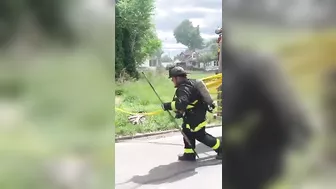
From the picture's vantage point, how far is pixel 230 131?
1788 millimetres

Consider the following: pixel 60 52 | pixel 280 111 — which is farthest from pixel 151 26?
pixel 280 111

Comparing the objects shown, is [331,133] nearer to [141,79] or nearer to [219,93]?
[219,93]

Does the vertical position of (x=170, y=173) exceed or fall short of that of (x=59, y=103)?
it falls short

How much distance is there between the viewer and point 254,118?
1.73 meters

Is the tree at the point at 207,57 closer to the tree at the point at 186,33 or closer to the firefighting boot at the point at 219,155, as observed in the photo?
the tree at the point at 186,33

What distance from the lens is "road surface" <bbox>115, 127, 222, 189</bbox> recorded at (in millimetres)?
2018

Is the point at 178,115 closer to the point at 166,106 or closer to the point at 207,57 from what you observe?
the point at 166,106

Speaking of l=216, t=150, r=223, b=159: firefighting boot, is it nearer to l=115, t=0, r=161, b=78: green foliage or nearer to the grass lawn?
the grass lawn

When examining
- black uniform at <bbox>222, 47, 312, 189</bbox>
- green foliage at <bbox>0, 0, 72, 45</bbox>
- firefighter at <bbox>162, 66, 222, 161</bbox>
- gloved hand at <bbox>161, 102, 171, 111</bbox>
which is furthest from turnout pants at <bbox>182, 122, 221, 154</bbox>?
green foliage at <bbox>0, 0, 72, 45</bbox>

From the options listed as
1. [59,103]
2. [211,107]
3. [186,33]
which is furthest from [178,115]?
[59,103]

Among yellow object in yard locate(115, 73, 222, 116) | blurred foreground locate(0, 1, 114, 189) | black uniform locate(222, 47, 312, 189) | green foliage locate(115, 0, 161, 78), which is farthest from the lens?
green foliage locate(115, 0, 161, 78)

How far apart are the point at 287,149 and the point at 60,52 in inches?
40.3

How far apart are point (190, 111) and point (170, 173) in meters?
0.31

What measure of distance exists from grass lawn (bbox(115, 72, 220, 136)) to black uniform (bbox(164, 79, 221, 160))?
0.04m
